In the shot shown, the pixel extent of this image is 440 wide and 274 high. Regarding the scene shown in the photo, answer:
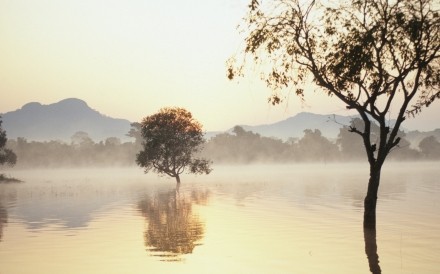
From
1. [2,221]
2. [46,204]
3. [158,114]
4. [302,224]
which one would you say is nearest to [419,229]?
[302,224]

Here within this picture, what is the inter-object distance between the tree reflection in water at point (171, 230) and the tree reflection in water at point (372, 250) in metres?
8.30

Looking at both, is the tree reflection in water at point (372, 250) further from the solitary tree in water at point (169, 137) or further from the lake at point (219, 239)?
the solitary tree in water at point (169, 137)

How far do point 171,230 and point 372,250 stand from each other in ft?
43.0

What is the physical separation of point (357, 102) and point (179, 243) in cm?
1374

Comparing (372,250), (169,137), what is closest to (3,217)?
(372,250)

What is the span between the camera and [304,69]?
32938mm

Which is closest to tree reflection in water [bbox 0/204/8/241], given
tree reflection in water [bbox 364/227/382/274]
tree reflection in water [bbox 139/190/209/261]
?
tree reflection in water [bbox 139/190/209/261]

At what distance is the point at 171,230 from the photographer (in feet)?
106

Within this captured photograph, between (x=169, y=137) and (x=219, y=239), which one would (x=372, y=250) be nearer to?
(x=219, y=239)

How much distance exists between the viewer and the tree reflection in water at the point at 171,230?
24.7 meters

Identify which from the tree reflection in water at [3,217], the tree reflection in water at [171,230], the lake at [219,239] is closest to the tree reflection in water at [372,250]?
the lake at [219,239]

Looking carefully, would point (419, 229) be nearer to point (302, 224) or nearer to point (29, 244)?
point (302, 224)

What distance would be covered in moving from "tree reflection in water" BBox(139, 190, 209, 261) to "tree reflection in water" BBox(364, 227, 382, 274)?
8.30 meters

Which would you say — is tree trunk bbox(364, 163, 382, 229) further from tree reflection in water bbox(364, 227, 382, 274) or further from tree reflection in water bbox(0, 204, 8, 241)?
tree reflection in water bbox(0, 204, 8, 241)
